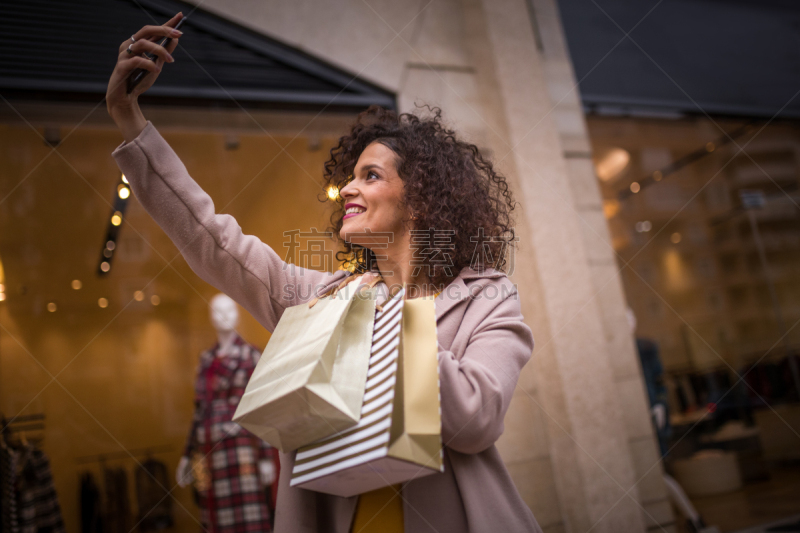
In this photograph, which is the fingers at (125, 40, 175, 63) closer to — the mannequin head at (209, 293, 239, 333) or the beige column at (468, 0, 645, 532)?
the beige column at (468, 0, 645, 532)

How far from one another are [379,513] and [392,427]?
0.35m

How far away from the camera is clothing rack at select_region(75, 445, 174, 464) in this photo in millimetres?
3728

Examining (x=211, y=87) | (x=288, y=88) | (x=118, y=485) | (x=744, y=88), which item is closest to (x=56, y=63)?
(x=211, y=87)

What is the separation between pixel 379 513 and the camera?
1.02m

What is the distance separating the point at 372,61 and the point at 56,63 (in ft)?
5.23

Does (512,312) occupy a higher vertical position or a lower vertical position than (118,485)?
higher

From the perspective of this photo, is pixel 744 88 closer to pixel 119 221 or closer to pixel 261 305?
pixel 261 305

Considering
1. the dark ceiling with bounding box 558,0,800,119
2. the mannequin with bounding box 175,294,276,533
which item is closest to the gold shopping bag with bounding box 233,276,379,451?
the mannequin with bounding box 175,294,276,533

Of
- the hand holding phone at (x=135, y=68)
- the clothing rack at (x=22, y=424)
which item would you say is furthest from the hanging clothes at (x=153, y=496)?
the hand holding phone at (x=135, y=68)

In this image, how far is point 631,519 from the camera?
2.71 metres

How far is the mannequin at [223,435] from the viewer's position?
301cm

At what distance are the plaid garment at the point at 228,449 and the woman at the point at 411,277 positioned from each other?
82.5 inches

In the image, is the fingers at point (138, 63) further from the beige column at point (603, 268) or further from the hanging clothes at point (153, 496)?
the hanging clothes at point (153, 496)

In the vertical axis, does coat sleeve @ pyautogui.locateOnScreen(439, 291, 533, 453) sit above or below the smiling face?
below
